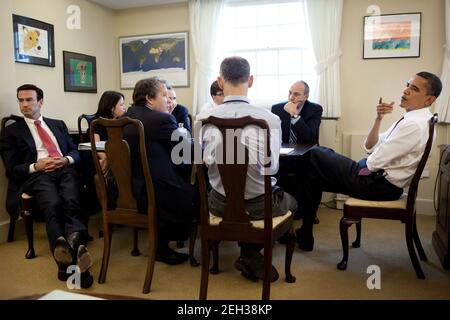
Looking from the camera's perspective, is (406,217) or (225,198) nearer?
(225,198)

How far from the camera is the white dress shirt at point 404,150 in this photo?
86.7 inches

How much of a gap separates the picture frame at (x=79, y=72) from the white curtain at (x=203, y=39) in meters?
1.23

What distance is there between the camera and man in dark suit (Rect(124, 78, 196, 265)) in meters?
2.22

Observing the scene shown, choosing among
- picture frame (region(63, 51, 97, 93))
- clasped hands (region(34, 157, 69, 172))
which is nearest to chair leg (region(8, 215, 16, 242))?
clasped hands (region(34, 157, 69, 172))

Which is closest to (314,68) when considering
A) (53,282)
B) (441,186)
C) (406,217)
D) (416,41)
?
(416,41)

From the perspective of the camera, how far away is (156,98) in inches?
92.4

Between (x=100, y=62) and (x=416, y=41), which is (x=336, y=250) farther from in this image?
(x=100, y=62)

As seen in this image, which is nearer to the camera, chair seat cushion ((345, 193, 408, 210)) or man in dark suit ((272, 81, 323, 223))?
chair seat cushion ((345, 193, 408, 210))

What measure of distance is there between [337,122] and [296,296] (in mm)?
2349

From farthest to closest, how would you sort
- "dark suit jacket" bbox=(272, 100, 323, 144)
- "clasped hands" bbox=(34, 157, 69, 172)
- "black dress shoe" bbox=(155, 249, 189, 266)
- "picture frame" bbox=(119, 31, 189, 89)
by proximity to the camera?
"picture frame" bbox=(119, 31, 189, 89), "dark suit jacket" bbox=(272, 100, 323, 144), "clasped hands" bbox=(34, 157, 69, 172), "black dress shoe" bbox=(155, 249, 189, 266)

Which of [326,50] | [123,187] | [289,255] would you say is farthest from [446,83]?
Result: [123,187]

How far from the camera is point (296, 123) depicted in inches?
129

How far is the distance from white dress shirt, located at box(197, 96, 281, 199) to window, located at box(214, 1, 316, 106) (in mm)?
2337

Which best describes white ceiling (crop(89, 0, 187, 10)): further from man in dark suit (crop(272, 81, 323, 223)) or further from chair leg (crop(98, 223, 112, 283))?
chair leg (crop(98, 223, 112, 283))
